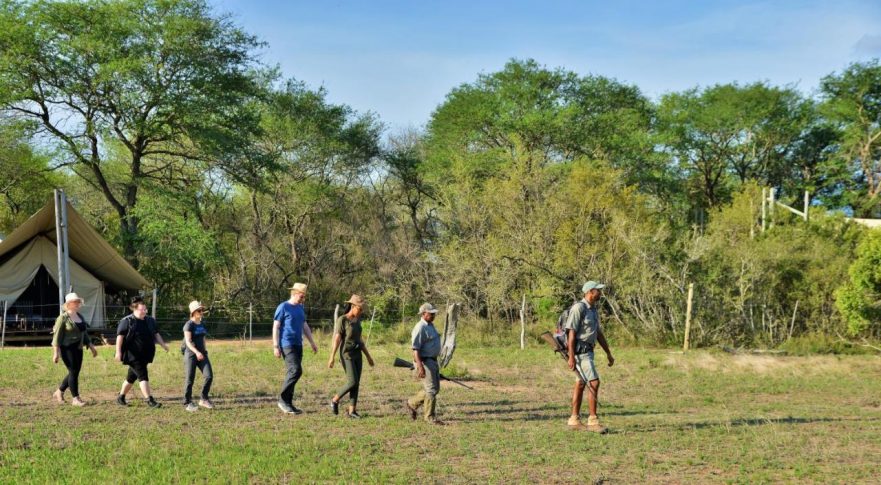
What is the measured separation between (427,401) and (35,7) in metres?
20.7

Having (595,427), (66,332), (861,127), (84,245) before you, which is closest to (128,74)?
(84,245)

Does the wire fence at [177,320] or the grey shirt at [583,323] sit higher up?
the grey shirt at [583,323]

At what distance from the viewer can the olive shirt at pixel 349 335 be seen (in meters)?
9.83

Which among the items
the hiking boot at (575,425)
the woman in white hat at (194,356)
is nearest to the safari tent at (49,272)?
the woman in white hat at (194,356)

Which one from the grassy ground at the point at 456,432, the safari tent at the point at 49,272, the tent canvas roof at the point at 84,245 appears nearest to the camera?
the grassy ground at the point at 456,432

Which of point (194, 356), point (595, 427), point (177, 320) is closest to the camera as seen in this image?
point (595, 427)

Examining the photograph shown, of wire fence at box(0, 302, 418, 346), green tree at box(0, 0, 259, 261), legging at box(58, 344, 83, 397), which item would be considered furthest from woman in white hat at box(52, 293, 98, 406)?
green tree at box(0, 0, 259, 261)

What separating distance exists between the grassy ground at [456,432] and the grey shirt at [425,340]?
0.84 metres

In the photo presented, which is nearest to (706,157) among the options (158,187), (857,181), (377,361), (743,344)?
(857,181)

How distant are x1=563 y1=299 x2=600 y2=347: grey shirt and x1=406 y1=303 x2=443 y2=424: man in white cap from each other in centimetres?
157

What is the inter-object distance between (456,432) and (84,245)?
16.2m

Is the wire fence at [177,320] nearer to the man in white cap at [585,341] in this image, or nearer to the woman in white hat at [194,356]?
the woman in white hat at [194,356]

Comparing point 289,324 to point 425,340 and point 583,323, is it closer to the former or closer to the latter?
point 425,340

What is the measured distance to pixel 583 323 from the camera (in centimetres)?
912
